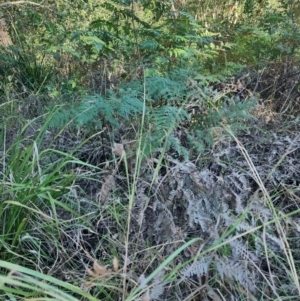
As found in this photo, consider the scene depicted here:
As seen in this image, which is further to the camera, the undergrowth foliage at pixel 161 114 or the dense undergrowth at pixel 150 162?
the undergrowth foliage at pixel 161 114

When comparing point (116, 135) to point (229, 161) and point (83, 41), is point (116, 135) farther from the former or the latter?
point (83, 41)

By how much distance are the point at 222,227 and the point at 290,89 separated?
112cm

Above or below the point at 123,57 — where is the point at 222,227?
below

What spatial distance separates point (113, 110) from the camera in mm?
1571

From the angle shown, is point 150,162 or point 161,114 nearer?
point 150,162

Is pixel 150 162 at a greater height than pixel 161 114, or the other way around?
pixel 161 114

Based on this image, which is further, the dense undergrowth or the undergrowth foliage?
the undergrowth foliage

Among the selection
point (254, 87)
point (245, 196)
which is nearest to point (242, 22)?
point (254, 87)

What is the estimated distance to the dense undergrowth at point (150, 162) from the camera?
1081 mm

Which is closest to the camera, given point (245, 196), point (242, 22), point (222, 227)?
point (222, 227)

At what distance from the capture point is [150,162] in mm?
1391

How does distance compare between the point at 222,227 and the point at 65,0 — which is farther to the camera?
the point at 65,0

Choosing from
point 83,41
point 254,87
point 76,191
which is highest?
point 83,41

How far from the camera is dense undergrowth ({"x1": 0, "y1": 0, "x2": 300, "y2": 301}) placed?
108cm
